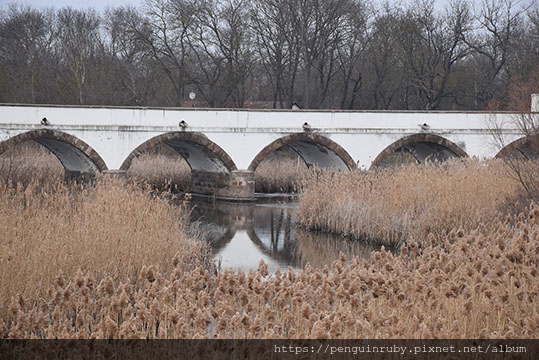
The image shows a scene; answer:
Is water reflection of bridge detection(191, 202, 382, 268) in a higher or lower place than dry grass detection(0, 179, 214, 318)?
lower

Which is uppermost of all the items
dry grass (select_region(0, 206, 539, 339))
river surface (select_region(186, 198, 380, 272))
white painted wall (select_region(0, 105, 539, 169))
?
white painted wall (select_region(0, 105, 539, 169))

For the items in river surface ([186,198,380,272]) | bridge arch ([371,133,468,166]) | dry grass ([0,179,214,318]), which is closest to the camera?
dry grass ([0,179,214,318])

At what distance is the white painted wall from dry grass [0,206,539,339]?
16.3 metres

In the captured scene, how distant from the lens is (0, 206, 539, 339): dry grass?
4.44 m

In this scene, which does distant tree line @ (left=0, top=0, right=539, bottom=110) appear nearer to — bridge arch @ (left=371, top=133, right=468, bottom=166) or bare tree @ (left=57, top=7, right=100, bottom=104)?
bare tree @ (left=57, top=7, right=100, bottom=104)

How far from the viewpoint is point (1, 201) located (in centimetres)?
857

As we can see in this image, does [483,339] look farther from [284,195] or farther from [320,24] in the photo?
[320,24]

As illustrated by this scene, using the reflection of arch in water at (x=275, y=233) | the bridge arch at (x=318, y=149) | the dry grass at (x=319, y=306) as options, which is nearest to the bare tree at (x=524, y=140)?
the reflection of arch in water at (x=275, y=233)

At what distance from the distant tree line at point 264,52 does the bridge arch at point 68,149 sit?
10.7 meters

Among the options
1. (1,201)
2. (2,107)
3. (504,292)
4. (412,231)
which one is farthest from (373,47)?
(504,292)

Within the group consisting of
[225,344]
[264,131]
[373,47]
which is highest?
[373,47]

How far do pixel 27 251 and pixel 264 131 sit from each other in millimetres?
16640

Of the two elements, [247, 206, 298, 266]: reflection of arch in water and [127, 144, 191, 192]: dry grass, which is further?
[127, 144, 191, 192]: dry grass

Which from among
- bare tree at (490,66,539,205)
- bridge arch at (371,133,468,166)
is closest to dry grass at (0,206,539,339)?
bare tree at (490,66,539,205)
